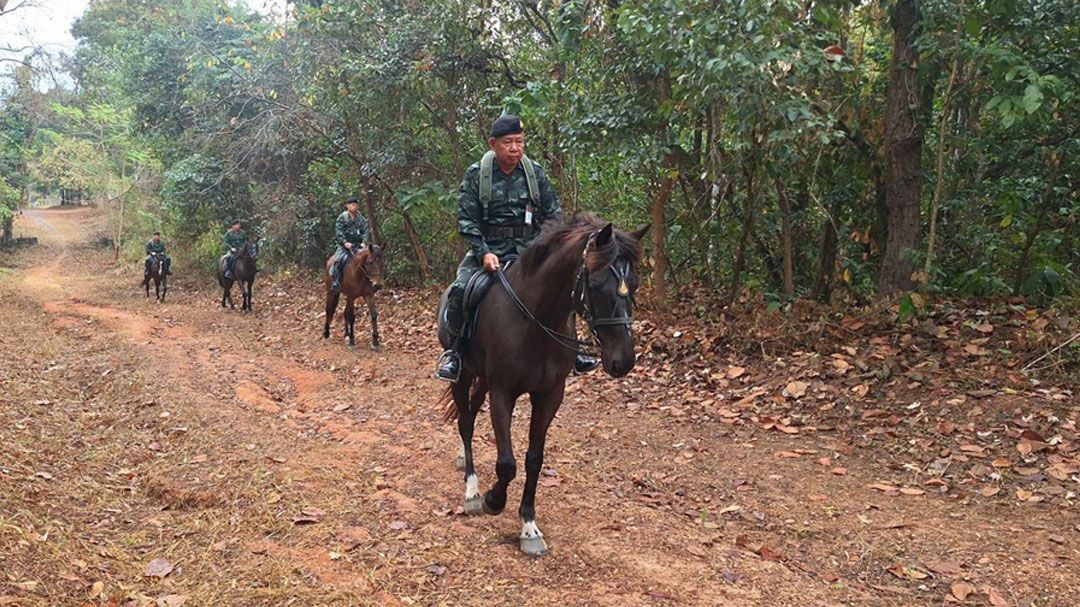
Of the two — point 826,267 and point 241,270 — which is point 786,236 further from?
point 241,270

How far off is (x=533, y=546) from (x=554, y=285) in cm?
171

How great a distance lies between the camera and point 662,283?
34.9 feet

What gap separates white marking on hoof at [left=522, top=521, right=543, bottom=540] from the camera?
14.3 feet

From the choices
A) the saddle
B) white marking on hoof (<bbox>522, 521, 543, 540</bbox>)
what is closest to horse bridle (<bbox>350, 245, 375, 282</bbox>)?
the saddle

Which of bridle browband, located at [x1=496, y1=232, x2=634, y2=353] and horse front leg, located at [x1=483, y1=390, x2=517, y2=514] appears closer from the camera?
bridle browband, located at [x1=496, y1=232, x2=634, y2=353]

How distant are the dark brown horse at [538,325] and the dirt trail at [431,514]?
0.51 m

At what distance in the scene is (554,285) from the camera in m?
4.35

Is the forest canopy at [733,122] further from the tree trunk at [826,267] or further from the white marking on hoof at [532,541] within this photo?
the white marking on hoof at [532,541]

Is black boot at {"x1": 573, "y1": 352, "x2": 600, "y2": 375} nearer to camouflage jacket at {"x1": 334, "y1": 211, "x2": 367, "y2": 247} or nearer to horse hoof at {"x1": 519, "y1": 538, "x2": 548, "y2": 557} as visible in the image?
horse hoof at {"x1": 519, "y1": 538, "x2": 548, "y2": 557}

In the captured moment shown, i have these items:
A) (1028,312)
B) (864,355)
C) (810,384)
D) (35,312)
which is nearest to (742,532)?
(810,384)

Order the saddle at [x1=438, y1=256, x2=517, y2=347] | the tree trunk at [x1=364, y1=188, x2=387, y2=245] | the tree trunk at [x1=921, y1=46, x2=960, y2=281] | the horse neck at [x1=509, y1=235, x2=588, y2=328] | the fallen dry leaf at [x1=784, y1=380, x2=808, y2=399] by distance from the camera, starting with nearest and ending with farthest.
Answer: the horse neck at [x1=509, y1=235, x2=588, y2=328] → the saddle at [x1=438, y1=256, x2=517, y2=347] → the tree trunk at [x1=921, y1=46, x2=960, y2=281] → the fallen dry leaf at [x1=784, y1=380, x2=808, y2=399] → the tree trunk at [x1=364, y1=188, x2=387, y2=245]

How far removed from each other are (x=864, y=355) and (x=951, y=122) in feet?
11.9

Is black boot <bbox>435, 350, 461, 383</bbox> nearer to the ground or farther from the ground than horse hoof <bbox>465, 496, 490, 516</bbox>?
farther from the ground

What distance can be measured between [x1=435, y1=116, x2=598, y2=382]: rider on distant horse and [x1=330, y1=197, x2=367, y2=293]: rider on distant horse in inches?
351
